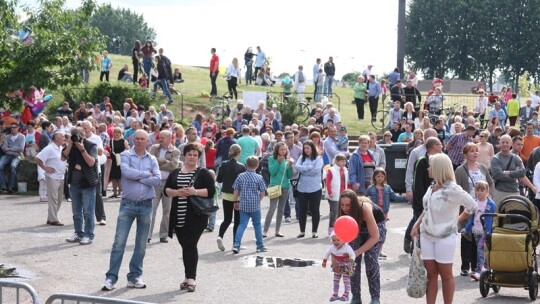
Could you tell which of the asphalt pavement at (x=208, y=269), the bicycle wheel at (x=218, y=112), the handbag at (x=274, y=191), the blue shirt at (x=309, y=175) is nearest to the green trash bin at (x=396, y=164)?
the asphalt pavement at (x=208, y=269)

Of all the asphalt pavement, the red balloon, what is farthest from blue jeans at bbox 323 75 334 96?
the red balloon

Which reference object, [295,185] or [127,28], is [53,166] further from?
[127,28]

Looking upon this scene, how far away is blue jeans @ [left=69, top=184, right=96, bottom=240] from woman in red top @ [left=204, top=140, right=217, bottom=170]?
16.8ft

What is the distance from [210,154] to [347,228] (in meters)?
11.4

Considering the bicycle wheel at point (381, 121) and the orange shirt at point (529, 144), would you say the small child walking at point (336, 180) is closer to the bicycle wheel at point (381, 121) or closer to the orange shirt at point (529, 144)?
the orange shirt at point (529, 144)

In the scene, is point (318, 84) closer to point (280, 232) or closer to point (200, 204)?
point (280, 232)

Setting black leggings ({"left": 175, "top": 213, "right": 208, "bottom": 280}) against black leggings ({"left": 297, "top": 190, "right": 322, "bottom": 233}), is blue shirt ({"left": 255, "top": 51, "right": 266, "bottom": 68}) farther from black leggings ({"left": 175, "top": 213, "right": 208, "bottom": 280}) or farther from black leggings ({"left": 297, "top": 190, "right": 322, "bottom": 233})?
black leggings ({"left": 175, "top": 213, "right": 208, "bottom": 280})

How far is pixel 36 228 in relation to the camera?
738 inches

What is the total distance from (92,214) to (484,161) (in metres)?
7.61

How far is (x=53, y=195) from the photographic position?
18828 millimetres

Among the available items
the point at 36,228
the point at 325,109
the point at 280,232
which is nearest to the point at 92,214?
the point at 36,228

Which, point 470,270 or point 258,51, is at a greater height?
point 258,51

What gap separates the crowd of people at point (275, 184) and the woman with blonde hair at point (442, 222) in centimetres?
1

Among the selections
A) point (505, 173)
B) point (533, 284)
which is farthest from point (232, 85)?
point (533, 284)
